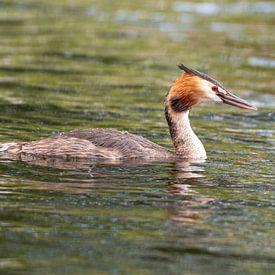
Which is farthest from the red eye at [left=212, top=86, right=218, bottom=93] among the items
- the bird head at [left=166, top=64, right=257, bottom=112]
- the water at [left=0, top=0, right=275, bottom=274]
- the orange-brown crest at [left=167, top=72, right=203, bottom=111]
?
the water at [left=0, top=0, right=275, bottom=274]

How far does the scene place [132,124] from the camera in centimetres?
1574

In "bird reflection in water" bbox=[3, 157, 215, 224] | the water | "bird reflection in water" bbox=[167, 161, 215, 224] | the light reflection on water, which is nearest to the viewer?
the water

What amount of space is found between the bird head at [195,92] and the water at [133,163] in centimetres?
79

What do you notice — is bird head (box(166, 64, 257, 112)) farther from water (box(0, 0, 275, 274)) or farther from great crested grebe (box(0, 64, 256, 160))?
water (box(0, 0, 275, 274))

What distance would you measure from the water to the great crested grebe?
27 cm

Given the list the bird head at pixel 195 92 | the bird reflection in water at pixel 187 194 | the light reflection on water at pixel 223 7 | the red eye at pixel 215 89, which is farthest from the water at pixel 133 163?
the red eye at pixel 215 89

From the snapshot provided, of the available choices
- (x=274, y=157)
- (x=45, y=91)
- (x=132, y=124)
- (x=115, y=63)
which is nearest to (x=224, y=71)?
(x=115, y=63)

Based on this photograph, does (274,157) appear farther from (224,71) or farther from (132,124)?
(224,71)

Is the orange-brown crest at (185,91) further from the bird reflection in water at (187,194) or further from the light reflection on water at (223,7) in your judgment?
the light reflection on water at (223,7)

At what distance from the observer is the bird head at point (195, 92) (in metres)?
13.3

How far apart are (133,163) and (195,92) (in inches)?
53.9

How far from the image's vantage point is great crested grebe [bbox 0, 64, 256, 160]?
1292 centimetres

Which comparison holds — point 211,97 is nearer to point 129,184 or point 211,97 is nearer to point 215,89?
point 215,89

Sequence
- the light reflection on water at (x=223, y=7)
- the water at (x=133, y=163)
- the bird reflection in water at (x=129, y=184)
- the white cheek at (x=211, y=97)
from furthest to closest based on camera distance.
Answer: the light reflection on water at (x=223, y=7) < the white cheek at (x=211, y=97) < the bird reflection in water at (x=129, y=184) < the water at (x=133, y=163)
